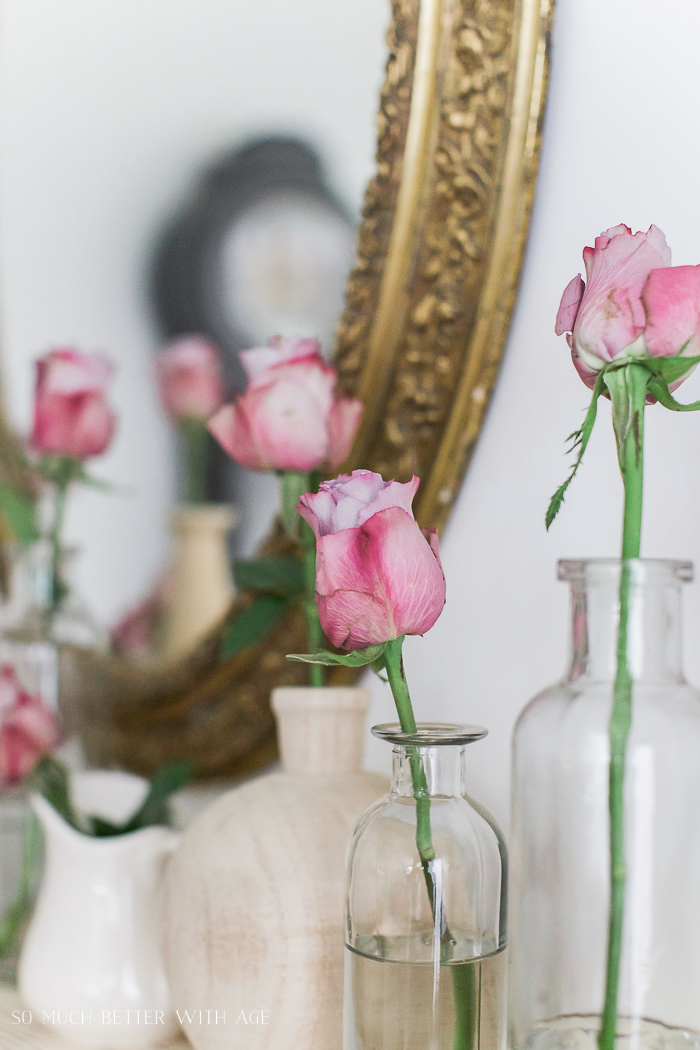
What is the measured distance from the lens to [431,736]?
0.37 metres

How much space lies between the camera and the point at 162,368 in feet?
2.64

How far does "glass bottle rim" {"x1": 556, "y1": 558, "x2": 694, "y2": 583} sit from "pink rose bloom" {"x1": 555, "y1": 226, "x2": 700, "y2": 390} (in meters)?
0.07

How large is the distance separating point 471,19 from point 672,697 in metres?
0.39

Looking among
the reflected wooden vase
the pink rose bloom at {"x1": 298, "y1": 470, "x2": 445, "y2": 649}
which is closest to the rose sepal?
the pink rose bloom at {"x1": 298, "y1": 470, "x2": 445, "y2": 649}

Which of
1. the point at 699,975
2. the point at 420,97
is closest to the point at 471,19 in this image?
the point at 420,97

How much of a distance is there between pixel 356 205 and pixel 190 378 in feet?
0.75

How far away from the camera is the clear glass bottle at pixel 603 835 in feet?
1.10

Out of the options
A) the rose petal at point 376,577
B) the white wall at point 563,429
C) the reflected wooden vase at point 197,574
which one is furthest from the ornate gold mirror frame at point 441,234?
the rose petal at point 376,577

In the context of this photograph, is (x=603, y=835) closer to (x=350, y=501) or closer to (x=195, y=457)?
(x=350, y=501)

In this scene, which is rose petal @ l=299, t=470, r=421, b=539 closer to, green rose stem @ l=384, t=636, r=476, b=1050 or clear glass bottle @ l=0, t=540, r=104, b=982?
green rose stem @ l=384, t=636, r=476, b=1050

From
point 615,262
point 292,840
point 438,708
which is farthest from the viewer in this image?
point 438,708

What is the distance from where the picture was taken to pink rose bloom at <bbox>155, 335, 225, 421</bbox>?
0.76 m

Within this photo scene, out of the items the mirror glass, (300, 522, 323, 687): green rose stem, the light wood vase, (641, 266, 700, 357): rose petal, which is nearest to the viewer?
(641, 266, 700, 357): rose petal

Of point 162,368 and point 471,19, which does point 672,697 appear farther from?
point 162,368
